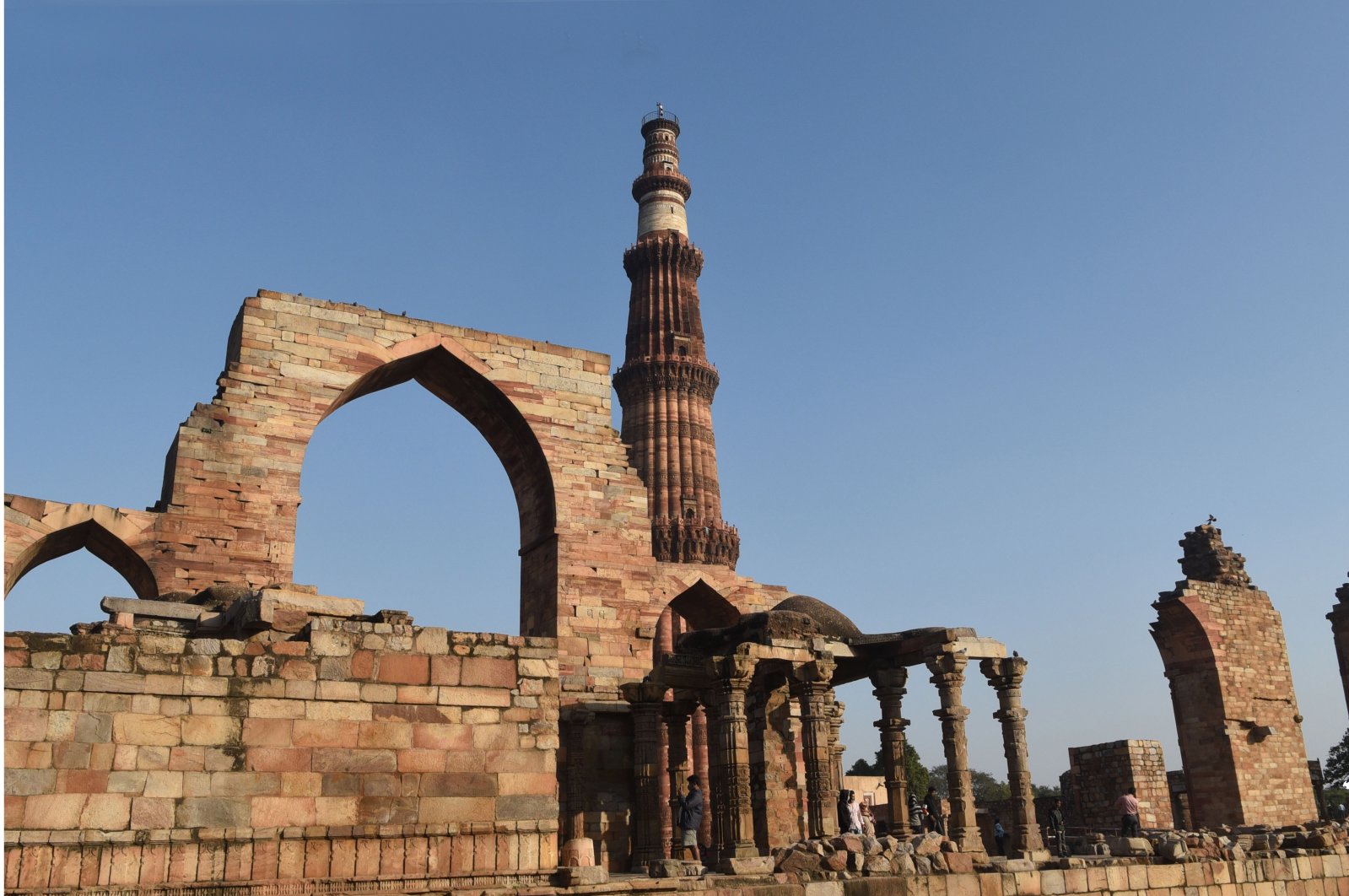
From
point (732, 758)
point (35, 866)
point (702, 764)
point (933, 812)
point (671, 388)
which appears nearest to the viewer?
point (35, 866)

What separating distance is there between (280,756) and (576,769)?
7375 mm

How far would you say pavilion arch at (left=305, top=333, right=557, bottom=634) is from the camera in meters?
15.3

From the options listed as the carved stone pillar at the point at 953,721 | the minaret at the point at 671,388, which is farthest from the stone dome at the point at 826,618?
the minaret at the point at 671,388

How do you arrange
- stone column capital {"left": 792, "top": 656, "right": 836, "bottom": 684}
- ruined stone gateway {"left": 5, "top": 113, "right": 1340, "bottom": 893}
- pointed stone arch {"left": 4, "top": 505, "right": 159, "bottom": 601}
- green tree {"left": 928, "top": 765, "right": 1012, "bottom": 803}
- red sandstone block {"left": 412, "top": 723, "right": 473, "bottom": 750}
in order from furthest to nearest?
green tree {"left": 928, "top": 765, "right": 1012, "bottom": 803}, pointed stone arch {"left": 4, "top": 505, "right": 159, "bottom": 601}, stone column capital {"left": 792, "top": 656, "right": 836, "bottom": 684}, red sandstone block {"left": 412, "top": 723, "right": 473, "bottom": 750}, ruined stone gateway {"left": 5, "top": 113, "right": 1340, "bottom": 893}

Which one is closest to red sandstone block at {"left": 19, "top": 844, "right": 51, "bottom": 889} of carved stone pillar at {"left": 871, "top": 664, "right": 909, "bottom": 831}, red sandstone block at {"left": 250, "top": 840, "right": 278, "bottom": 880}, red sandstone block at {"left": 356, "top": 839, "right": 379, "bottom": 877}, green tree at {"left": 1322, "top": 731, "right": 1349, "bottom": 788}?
red sandstone block at {"left": 250, "top": 840, "right": 278, "bottom": 880}

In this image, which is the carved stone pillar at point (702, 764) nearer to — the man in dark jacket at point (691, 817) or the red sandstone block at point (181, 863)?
the man in dark jacket at point (691, 817)

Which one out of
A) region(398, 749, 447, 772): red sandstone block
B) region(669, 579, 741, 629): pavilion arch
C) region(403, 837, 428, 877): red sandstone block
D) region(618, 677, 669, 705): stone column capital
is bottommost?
region(403, 837, 428, 877): red sandstone block

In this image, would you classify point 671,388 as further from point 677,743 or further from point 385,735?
point 385,735

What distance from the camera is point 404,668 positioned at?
7480 millimetres

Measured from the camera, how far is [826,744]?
12734 millimetres

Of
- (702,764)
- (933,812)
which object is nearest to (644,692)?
(933,812)

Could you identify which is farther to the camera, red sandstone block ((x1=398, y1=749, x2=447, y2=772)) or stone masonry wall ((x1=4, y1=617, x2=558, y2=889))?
red sandstone block ((x1=398, y1=749, x2=447, y2=772))

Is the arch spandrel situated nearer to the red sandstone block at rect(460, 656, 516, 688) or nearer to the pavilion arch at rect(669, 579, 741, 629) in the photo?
the red sandstone block at rect(460, 656, 516, 688)

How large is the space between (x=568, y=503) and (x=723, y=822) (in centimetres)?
524
